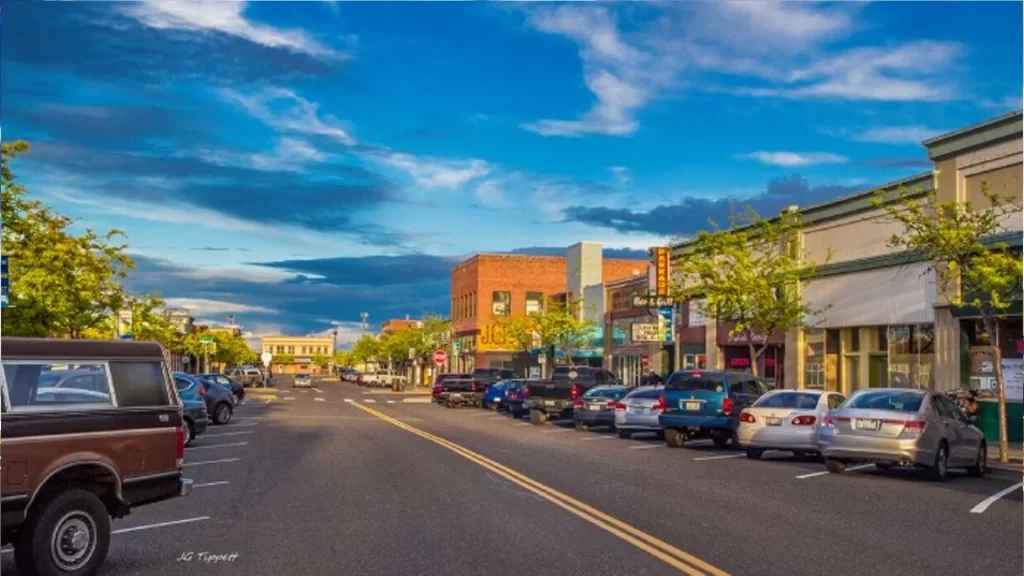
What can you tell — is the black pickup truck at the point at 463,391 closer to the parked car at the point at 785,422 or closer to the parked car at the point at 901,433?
the parked car at the point at 785,422

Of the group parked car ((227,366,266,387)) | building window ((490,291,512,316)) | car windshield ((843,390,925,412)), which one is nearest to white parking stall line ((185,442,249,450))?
car windshield ((843,390,925,412))

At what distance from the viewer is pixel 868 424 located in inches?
747

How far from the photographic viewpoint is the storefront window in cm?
3697

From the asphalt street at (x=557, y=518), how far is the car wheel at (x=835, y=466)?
0.46 m

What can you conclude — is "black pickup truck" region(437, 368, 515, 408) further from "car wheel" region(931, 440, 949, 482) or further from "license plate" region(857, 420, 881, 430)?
"car wheel" region(931, 440, 949, 482)

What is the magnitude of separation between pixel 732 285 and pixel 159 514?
78.3 ft

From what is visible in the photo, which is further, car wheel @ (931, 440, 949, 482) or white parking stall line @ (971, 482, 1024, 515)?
car wheel @ (931, 440, 949, 482)

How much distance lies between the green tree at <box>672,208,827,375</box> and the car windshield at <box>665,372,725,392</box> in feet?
28.7

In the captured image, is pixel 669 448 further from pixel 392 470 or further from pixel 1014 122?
pixel 1014 122

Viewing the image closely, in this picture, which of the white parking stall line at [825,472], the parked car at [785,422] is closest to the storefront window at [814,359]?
the parked car at [785,422]

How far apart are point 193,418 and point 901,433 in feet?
52.8

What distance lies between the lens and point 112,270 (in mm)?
33688

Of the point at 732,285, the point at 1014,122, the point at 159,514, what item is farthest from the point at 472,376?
the point at 159,514

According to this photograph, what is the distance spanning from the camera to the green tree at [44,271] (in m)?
27.1
